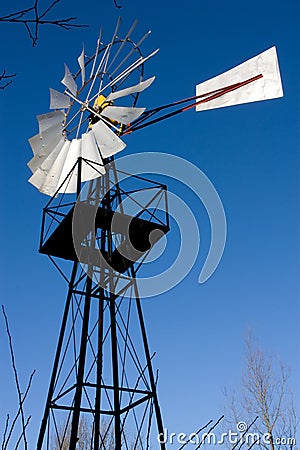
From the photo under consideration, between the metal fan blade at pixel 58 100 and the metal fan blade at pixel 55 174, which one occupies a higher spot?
the metal fan blade at pixel 58 100

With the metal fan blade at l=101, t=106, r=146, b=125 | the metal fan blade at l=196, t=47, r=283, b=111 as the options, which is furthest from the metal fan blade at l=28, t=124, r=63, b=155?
the metal fan blade at l=196, t=47, r=283, b=111

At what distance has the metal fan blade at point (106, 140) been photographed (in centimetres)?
595

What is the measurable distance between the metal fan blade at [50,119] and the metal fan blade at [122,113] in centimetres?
81

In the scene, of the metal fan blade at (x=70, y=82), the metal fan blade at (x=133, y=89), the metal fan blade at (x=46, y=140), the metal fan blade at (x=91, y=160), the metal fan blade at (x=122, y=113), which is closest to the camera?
the metal fan blade at (x=122, y=113)

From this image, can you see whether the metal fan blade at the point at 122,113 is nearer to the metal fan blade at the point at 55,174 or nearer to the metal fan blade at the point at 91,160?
the metal fan blade at the point at 91,160

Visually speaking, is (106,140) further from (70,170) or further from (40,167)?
(40,167)

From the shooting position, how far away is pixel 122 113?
6148 millimetres

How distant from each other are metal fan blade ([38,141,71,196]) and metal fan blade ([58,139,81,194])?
52 millimetres

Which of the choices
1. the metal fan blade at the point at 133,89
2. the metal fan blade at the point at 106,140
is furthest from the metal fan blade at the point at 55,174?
the metal fan blade at the point at 133,89

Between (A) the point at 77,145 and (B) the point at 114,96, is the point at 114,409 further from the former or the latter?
(B) the point at 114,96

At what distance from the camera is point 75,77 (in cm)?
740

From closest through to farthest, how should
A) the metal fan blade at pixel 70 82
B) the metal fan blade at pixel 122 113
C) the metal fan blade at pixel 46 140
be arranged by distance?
the metal fan blade at pixel 122 113
the metal fan blade at pixel 46 140
the metal fan blade at pixel 70 82

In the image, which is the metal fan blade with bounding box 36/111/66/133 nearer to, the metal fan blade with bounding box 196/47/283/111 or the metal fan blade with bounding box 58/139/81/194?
the metal fan blade with bounding box 58/139/81/194

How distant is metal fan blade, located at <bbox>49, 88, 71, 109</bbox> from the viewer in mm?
6969
